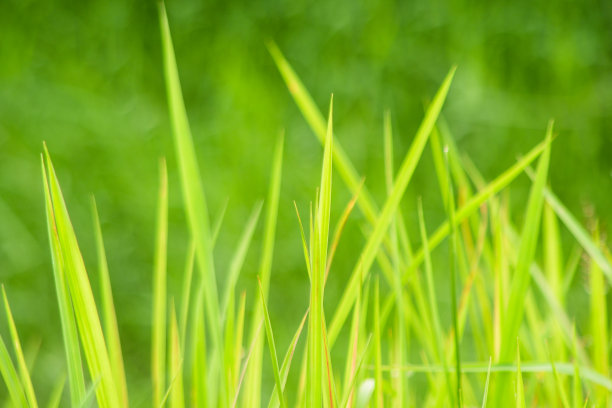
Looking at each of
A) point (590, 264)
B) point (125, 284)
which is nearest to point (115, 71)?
point (125, 284)

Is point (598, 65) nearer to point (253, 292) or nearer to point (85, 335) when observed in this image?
point (253, 292)

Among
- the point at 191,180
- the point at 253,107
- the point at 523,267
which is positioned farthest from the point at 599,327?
the point at 253,107

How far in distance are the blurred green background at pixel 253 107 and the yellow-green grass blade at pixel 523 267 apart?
76 centimetres

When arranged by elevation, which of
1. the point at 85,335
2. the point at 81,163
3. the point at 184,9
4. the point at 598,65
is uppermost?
the point at 184,9

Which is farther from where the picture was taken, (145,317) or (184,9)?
(184,9)

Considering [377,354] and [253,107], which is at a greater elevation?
[253,107]

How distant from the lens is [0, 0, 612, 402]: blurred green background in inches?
41.6

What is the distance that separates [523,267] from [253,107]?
3.03 ft

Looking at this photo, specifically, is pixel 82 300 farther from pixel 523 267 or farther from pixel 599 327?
pixel 599 327

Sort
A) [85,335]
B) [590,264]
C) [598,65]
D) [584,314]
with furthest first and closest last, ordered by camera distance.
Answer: [598,65] → [584,314] → [590,264] → [85,335]

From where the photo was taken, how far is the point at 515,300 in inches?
10.0

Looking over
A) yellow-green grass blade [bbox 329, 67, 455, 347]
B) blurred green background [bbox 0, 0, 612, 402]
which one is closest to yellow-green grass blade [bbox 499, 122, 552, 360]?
yellow-green grass blade [bbox 329, 67, 455, 347]

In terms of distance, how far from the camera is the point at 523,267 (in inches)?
9.9

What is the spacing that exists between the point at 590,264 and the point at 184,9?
3.22 ft
